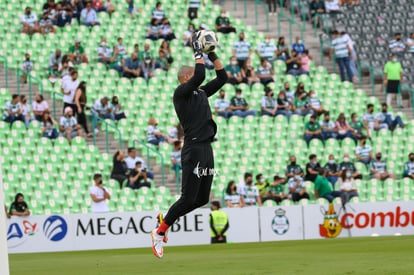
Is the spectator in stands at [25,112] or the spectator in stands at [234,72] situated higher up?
the spectator in stands at [234,72]

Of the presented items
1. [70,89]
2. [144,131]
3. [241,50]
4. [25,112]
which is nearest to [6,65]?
[70,89]

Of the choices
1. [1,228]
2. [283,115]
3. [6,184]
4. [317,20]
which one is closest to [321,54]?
[317,20]

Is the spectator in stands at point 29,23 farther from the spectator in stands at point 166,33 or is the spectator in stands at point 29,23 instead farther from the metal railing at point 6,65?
the spectator in stands at point 166,33

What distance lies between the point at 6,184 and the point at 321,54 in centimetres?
1186

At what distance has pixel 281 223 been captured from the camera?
2659 cm

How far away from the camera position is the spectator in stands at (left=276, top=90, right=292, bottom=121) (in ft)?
102

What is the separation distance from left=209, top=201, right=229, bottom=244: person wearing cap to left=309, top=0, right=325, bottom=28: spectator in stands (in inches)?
513

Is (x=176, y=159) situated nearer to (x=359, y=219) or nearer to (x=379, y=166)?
(x=359, y=219)

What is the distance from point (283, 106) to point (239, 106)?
1.31 metres

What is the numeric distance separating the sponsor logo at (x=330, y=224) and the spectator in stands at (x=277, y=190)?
143 cm

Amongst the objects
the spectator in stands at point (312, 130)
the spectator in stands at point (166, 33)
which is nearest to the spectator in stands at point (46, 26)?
the spectator in stands at point (166, 33)

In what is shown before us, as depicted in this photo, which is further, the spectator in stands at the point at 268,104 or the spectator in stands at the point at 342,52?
the spectator in stands at the point at 342,52

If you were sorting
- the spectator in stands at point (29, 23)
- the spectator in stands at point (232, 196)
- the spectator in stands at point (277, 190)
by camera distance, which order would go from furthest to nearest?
1. the spectator in stands at point (29, 23)
2. the spectator in stands at point (277, 190)
3. the spectator in stands at point (232, 196)

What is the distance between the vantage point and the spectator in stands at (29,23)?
103ft
